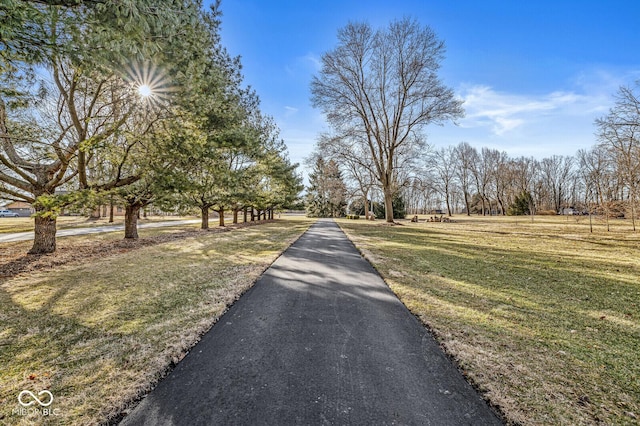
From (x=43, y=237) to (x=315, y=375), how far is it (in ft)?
36.9

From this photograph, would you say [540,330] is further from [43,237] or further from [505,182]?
[505,182]

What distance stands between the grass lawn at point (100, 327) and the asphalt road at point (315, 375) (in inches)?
12.4

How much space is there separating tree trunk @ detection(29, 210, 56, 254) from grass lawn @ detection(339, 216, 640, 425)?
10754mm

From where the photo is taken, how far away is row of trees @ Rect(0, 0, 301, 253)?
11.7ft

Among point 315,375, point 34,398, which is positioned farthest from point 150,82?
point 315,375

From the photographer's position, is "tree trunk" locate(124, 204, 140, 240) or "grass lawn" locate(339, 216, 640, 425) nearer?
"grass lawn" locate(339, 216, 640, 425)

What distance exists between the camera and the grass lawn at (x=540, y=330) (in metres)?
2.11

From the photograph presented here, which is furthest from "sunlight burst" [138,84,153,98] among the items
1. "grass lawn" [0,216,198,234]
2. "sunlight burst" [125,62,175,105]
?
"grass lawn" [0,216,198,234]

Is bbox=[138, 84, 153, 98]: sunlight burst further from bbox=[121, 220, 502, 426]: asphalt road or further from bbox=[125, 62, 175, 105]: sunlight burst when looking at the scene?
bbox=[121, 220, 502, 426]: asphalt road

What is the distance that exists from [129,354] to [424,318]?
11.6ft

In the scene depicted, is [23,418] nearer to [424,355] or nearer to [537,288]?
[424,355]

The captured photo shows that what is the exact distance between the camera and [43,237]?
891 cm

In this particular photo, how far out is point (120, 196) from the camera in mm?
10867

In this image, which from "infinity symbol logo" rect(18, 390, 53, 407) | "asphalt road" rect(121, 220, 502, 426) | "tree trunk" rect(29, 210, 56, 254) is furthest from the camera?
"tree trunk" rect(29, 210, 56, 254)
